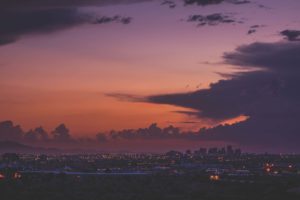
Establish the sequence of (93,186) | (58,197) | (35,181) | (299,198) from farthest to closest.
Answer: (35,181)
(93,186)
(58,197)
(299,198)

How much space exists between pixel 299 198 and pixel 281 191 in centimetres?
1185

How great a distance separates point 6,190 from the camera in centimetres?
9056

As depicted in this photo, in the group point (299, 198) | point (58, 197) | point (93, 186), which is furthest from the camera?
point (93, 186)

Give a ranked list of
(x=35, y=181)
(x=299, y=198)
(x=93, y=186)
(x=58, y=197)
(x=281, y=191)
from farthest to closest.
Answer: (x=35, y=181)
(x=93, y=186)
(x=281, y=191)
(x=58, y=197)
(x=299, y=198)

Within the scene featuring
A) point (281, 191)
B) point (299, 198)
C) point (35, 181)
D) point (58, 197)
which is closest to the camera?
point (299, 198)

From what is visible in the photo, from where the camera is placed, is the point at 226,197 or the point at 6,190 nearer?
the point at 226,197

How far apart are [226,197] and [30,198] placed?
25261mm

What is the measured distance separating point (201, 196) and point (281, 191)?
12.1 meters

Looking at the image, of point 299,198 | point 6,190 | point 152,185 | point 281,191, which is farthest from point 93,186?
point 299,198

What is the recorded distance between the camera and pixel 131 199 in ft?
260

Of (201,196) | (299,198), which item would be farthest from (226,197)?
(299,198)

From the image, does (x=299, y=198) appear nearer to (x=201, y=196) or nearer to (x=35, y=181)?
(x=201, y=196)

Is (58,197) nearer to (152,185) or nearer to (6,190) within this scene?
(6,190)

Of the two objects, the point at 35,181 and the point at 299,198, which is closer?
the point at 299,198
